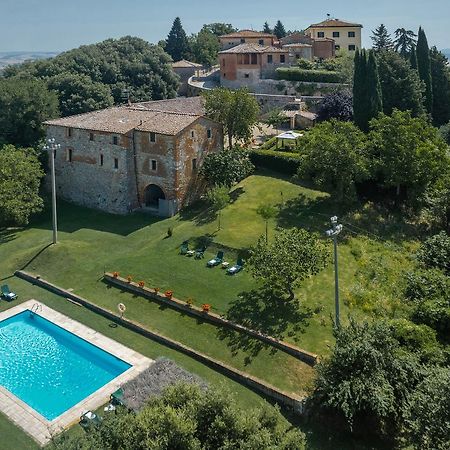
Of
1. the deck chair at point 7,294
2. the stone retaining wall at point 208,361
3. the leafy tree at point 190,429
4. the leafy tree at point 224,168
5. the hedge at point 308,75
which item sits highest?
the hedge at point 308,75

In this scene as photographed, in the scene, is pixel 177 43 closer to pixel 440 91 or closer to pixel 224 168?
pixel 440 91

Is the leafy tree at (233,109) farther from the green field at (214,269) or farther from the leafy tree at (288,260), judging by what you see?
the leafy tree at (288,260)

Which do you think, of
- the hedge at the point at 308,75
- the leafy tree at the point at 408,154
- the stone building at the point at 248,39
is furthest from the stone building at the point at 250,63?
the leafy tree at the point at 408,154

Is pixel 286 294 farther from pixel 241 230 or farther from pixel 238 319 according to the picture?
pixel 241 230

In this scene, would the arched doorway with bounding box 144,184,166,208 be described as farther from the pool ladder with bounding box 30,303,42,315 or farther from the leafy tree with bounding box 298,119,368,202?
the pool ladder with bounding box 30,303,42,315

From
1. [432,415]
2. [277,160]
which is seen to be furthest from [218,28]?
[432,415]

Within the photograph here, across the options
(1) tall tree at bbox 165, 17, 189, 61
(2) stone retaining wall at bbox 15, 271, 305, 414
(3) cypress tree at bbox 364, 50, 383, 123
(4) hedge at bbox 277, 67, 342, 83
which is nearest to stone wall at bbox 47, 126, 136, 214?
(2) stone retaining wall at bbox 15, 271, 305, 414
